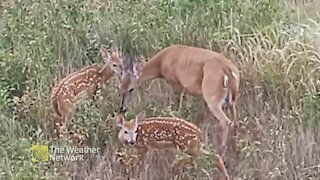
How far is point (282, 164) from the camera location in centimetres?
146

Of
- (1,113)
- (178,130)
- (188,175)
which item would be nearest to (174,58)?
(178,130)

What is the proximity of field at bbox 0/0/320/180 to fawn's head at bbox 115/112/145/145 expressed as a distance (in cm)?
2

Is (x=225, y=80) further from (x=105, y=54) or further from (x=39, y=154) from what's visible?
(x=39, y=154)

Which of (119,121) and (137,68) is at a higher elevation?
(137,68)

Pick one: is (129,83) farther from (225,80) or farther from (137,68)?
(225,80)

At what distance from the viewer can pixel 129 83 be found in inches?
58.5

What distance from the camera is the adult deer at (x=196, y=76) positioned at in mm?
1446

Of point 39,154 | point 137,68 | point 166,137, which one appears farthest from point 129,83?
point 39,154

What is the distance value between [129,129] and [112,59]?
16cm

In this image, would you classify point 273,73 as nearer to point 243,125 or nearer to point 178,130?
point 243,125

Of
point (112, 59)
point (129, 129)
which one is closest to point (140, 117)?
point (129, 129)

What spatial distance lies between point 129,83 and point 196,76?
16cm

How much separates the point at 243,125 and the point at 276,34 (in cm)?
22

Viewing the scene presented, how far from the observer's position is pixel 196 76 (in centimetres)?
145
